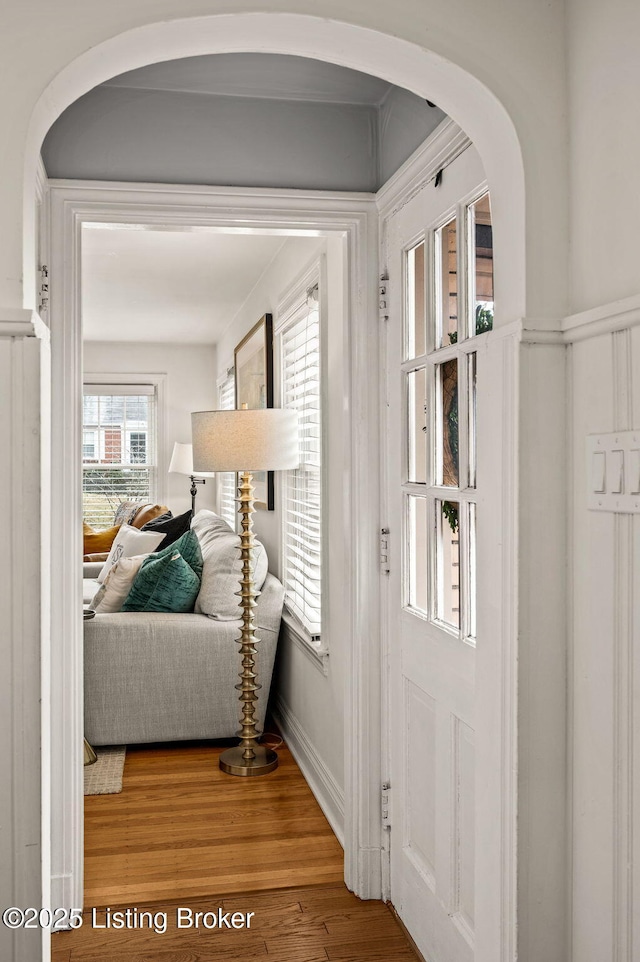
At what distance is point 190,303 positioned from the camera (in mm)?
6078

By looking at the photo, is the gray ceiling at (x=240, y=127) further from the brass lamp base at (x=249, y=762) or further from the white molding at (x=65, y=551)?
the brass lamp base at (x=249, y=762)

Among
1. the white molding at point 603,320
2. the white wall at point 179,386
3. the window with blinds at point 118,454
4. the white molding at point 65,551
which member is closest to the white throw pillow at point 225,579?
the white molding at point 65,551

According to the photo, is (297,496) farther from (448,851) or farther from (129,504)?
(129,504)

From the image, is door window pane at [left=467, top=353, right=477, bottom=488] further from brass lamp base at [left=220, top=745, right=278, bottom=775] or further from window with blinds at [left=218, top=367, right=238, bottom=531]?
window with blinds at [left=218, top=367, right=238, bottom=531]

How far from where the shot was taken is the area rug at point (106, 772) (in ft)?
11.9

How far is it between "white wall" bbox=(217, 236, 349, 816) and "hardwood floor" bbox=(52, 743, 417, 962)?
0.84 ft

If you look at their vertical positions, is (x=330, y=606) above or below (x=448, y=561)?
below

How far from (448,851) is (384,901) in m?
0.66

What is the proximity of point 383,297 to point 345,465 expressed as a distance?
1.77 feet

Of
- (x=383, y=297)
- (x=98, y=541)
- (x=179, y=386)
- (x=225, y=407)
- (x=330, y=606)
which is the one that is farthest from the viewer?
(x=179, y=386)

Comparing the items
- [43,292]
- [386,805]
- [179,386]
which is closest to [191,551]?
[386,805]

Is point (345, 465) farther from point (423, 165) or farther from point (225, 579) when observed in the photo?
point (225, 579)

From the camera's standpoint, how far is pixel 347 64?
65.2 inches

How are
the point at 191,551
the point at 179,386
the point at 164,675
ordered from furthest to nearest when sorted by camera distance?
the point at 179,386
the point at 191,551
the point at 164,675
